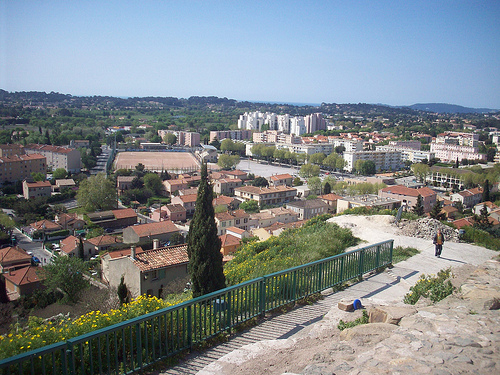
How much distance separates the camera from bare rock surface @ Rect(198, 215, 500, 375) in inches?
116

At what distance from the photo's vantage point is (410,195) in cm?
3612

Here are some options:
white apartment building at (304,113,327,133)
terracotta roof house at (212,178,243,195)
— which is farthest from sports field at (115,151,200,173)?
white apartment building at (304,113,327,133)

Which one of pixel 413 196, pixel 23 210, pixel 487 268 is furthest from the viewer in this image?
pixel 413 196

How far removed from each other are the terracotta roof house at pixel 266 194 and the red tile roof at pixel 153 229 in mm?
12884

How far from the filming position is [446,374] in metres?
2.77

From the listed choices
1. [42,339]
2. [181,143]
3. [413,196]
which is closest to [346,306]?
[42,339]

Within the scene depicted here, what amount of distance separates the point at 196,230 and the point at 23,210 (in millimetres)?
31622

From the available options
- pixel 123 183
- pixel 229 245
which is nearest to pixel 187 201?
pixel 123 183

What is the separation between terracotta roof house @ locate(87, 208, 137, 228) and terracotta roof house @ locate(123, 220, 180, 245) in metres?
5.49

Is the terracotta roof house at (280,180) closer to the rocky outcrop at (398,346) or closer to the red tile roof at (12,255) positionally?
the red tile roof at (12,255)

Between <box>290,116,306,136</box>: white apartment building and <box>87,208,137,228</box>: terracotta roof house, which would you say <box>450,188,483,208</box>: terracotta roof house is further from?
<box>290,116,306,136</box>: white apartment building

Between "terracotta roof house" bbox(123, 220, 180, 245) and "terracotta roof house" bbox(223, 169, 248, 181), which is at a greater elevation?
"terracotta roof house" bbox(223, 169, 248, 181)

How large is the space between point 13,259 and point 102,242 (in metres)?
5.14

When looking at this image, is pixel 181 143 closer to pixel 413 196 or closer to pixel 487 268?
pixel 413 196
